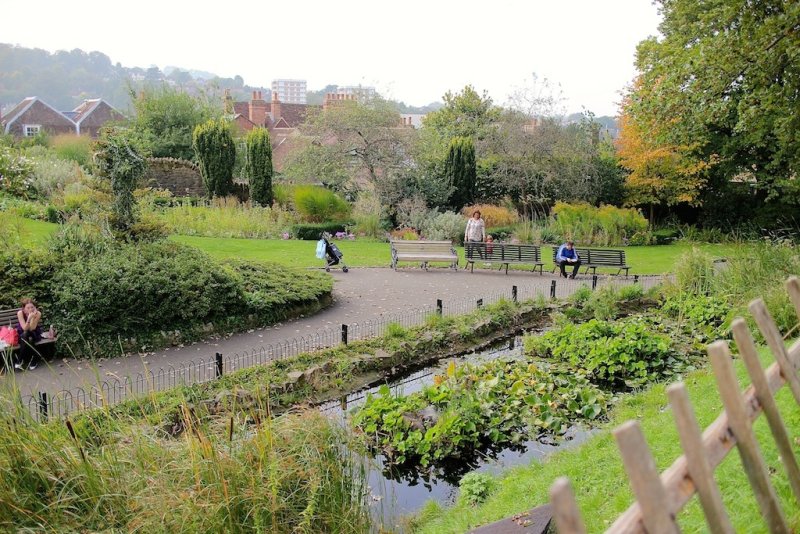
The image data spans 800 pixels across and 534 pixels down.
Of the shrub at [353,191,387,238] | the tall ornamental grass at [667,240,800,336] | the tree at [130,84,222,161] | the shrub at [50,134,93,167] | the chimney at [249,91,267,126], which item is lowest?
the tall ornamental grass at [667,240,800,336]

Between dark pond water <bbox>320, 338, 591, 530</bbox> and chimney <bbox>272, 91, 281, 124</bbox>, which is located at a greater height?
chimney <bbox>272, 91, 281, 124</bbox>

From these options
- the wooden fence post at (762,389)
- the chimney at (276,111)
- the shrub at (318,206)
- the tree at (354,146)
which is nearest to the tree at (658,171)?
the tree at (354,146)

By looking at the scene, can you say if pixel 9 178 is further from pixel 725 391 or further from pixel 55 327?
pixel 725 391

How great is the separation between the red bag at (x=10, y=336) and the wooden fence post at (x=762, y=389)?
353 inches

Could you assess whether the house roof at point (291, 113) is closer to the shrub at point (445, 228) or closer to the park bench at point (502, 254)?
the shrub at point (445, 228)

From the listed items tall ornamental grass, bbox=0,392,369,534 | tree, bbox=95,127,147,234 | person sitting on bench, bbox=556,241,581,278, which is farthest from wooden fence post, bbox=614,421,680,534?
person sitting on bench, bbox=556,241,581,278

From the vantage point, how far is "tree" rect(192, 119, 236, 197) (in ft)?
86.8

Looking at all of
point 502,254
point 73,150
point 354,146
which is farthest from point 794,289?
point 73,150

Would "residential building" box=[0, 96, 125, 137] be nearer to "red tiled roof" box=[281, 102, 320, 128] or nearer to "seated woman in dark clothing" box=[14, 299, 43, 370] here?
"red tiled roof" box=[281, 102, 320, 128]

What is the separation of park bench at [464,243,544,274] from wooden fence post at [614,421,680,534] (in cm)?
1513

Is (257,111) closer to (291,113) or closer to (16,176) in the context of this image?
(291,113)

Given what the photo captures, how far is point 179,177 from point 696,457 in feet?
97.2

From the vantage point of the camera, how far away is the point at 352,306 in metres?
12.4

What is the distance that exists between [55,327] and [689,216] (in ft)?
82.7
